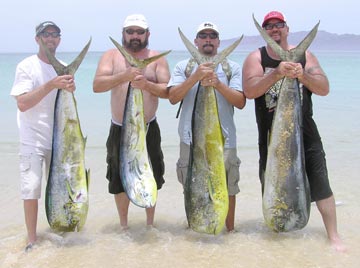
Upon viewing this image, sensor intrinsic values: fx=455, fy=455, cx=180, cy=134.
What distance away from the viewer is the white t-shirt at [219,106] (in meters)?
3.54

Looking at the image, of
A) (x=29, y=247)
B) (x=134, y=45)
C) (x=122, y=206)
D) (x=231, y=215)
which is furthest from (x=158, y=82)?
(x=29, y=247)

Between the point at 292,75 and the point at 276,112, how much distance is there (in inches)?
12.1

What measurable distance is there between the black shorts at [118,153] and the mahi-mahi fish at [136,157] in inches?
11.7

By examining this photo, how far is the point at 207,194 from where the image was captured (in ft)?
11.0

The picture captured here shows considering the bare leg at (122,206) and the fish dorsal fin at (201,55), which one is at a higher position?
the fish dorsal fin at (201,55)

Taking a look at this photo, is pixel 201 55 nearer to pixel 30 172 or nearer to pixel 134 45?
pixel 134 45

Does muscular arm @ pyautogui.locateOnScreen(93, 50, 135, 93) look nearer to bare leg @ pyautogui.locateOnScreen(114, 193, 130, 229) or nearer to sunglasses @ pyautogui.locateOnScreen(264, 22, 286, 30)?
bare leg @ pyautogui.locateOnScreen(114, 193, 130, 229)

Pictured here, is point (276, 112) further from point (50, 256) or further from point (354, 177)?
point (354, 177)

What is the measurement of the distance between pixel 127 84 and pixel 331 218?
1.94 metres

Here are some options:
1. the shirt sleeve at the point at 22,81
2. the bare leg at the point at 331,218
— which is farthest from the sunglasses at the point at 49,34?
the bare leg at the point at 331,218

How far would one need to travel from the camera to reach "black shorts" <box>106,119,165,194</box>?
3.77 m

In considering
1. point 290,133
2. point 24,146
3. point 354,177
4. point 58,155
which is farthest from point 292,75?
point 354,177

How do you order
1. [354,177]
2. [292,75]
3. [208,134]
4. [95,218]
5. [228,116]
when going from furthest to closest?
[354,177] < [95,218] < [228,116] < [208,134] < [292,75]

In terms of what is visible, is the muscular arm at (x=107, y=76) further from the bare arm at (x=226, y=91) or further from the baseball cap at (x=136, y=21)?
the bare arm at (x=226, y=91)
